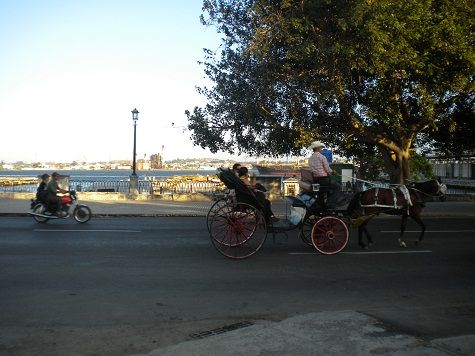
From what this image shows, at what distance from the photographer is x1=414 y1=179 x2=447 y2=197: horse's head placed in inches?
473

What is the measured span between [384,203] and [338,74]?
317 inches

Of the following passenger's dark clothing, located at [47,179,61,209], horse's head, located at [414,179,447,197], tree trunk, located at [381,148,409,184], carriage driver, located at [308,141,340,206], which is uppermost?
tree trunk, located at [381,148,409,184]

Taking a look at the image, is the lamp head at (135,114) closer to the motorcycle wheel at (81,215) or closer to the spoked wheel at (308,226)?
the motorcycle wheel at (81,215)

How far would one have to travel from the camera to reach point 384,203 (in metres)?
11.6

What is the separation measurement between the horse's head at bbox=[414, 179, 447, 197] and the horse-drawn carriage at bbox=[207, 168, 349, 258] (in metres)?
2.41

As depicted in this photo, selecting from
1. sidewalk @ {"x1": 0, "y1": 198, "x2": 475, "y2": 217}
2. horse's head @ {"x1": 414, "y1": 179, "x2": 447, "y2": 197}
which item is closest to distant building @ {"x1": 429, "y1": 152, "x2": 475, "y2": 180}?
sidewalk @ {"x1": 0, "y1": 198, "x2": 475, "y2": 217}

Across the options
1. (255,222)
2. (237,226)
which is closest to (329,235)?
(255,222)

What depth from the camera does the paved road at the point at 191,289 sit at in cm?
570

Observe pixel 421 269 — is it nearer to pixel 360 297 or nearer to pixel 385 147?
pixel 360 297

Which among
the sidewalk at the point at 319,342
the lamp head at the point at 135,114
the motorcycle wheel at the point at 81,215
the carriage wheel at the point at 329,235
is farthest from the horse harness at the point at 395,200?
the lamp head at the point at 135,114

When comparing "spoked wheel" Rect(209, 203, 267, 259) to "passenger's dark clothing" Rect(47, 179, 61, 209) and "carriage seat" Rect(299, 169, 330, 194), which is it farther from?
"passenger's dark clothing" Rect(47, 179, 61, 209)

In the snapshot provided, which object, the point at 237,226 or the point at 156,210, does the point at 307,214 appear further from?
the point at 156,210

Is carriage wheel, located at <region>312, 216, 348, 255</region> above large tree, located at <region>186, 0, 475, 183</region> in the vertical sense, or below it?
below

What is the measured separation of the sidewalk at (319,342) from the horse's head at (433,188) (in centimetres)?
706
